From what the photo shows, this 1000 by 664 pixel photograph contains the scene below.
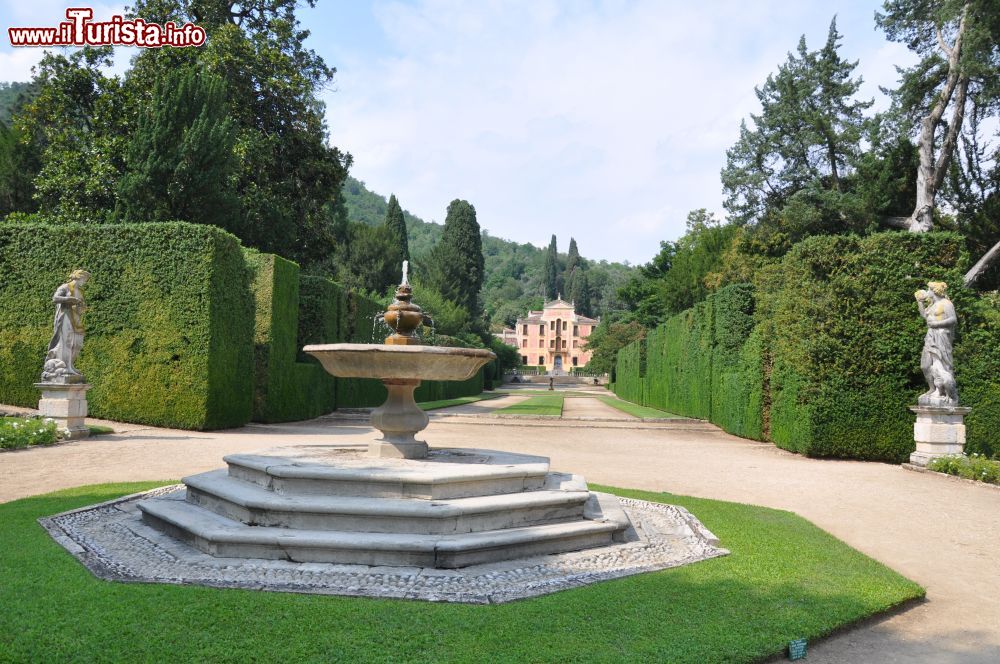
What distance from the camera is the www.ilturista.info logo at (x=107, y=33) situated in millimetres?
16264

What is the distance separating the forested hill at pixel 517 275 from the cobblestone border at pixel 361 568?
9140cm

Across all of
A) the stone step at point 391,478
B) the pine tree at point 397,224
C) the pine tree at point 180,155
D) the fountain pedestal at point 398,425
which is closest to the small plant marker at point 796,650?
the stone step at point 391,478

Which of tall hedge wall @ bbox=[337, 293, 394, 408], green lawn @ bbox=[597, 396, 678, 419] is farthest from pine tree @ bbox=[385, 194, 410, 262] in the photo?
tall hedge wall @ bbox=[337, 293, 394, 408]

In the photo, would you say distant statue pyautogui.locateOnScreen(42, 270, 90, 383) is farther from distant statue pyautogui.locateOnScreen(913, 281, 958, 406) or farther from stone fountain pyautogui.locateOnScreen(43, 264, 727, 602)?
distant statue pyautogui.locateOnScreen(913, 281, 958, 406)

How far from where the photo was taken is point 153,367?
13.5 metres

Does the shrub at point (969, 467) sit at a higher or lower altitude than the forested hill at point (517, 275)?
lower

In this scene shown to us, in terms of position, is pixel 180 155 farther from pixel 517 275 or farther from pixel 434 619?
pixel 517 275

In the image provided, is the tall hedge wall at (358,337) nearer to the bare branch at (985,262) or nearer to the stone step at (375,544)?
the stone step at (375,544)

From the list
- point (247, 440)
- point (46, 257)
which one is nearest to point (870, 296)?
point (247, 440)

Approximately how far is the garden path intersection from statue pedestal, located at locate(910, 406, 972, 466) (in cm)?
57

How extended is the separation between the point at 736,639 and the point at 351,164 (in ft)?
83.5

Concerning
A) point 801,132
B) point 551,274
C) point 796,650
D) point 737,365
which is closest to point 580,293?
point 551,274

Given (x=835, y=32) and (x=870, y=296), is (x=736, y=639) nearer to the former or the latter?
(x=870, y=296)

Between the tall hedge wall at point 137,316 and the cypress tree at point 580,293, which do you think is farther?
Answer: the cypress tree at point 580,293
